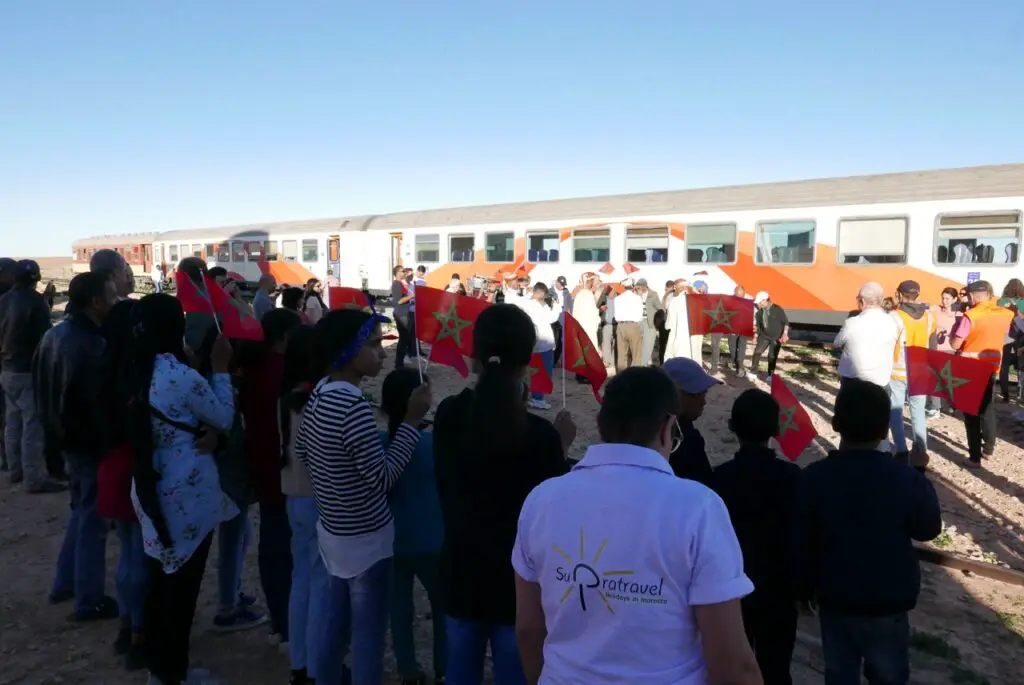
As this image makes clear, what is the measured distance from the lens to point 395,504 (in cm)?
286

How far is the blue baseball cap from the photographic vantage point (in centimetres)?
273

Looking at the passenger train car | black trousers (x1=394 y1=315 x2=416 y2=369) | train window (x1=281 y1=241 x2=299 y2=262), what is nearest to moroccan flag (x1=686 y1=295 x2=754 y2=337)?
black trousers (x1=394 y1=315 x2=416 y2=369)

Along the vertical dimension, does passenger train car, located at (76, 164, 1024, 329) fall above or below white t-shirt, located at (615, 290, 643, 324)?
above

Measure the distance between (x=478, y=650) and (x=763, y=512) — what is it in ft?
3.69

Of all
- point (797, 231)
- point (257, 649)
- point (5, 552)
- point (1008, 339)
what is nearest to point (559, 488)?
point (257, 649)

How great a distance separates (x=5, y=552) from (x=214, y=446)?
3.05m

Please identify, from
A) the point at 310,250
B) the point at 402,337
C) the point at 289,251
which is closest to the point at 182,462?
the point at 402,337

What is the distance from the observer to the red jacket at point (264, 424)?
3.38 m

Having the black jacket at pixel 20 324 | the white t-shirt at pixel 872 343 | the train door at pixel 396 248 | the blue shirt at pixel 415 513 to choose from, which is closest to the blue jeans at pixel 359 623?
the blue shirt at pixel 415 513

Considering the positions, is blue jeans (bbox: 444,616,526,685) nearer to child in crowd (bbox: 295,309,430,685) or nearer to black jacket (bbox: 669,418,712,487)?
child in crowd (bbox: 295,309,430,685)

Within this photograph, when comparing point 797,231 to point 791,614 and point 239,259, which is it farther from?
point 239,259

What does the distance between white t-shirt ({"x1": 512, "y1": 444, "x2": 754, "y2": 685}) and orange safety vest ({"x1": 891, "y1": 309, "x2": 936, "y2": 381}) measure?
5.77 metres

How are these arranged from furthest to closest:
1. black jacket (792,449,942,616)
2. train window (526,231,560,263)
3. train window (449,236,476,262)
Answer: train window (449,236,476,262) → train window (526,231,560,263) → black jacket (792,449,942,616)

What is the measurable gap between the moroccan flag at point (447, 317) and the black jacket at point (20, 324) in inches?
120
